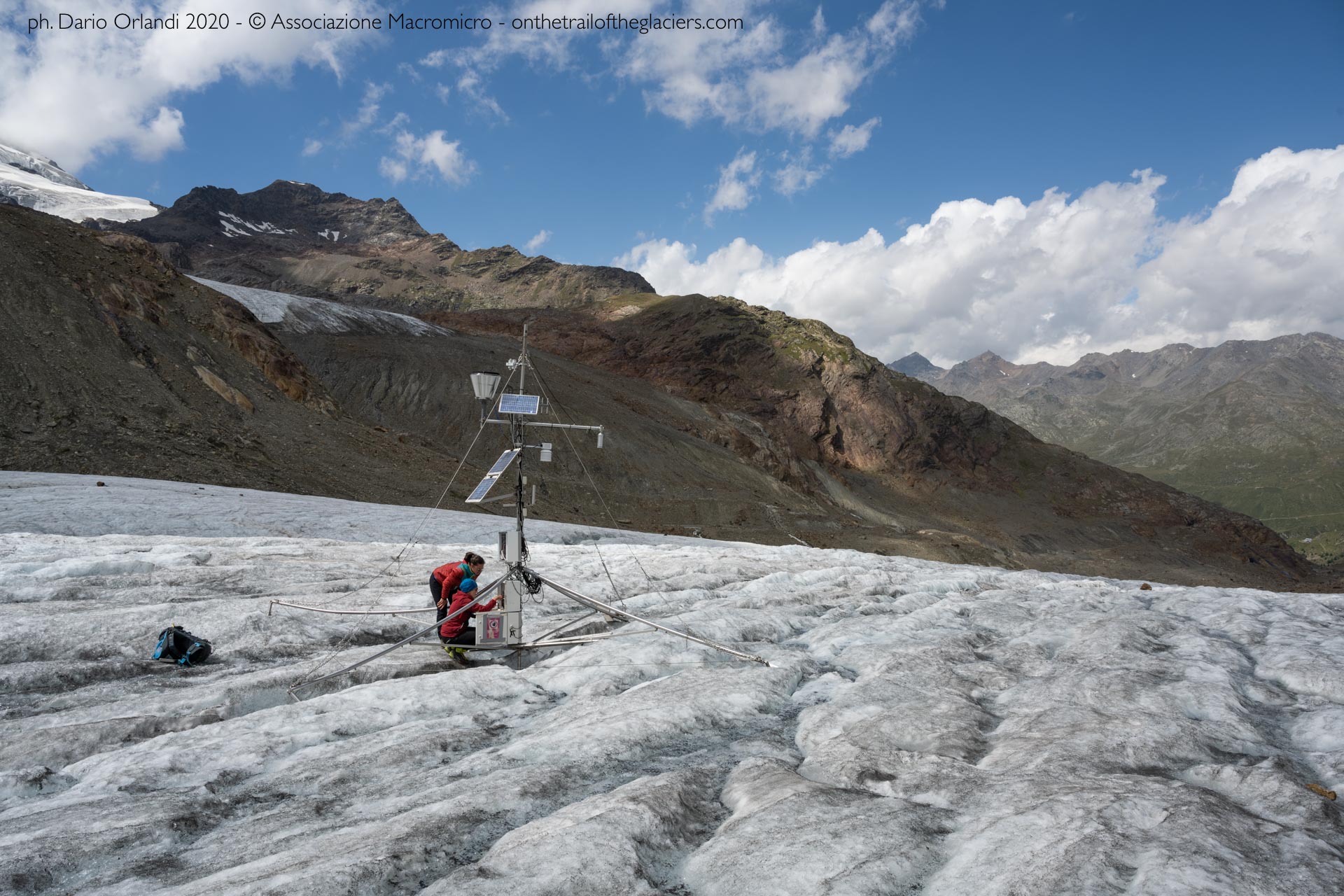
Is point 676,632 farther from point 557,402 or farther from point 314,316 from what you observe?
point 314,316

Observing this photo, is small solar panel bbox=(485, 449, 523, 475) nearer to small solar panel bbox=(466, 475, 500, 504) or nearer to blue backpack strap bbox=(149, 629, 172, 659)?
small solar panel bbox=(466, 475, 500, 504)

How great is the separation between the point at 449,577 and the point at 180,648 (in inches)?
143

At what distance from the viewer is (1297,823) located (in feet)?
17.9

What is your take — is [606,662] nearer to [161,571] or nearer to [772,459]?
[161,571]

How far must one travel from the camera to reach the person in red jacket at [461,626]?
1084 centimetres

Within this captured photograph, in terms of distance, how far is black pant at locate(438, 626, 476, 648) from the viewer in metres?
10.9

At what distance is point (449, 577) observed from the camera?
37.3ft

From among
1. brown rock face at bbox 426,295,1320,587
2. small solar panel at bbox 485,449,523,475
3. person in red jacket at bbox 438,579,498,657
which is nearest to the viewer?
person in red jacket at bbox 438,579,498,657

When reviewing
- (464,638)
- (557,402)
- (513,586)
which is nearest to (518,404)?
(513,586)

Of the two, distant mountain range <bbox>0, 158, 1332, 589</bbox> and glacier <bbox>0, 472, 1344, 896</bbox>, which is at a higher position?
distant mountain range <bbox>0, 158, 1332, 589</bbox>

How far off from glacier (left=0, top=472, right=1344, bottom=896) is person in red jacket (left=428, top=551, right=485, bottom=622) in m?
0.78

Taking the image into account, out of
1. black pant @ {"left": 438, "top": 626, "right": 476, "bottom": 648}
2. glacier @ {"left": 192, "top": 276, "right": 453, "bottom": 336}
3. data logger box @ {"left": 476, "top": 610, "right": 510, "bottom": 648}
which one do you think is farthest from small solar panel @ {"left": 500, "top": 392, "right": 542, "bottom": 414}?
glacier @ {"left": 192, "top": 276, "right": 453, "bottom": 336}

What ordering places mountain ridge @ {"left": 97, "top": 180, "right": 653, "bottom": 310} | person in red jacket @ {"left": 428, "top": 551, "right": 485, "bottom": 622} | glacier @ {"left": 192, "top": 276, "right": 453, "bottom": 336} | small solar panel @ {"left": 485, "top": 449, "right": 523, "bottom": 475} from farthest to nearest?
1. mountain ridge @ {"left": 97, "top": 180, "right": 653, "bottom": 310}
2. glacier @ {"left": 192, "top": 276, "right": 453, "bottom": 336}
3. person in red jacket @ {"left": 428, "top": 551, "right": 485, "bottom": 622}
4. small solar panel @ {"left": 485, "top": 449, "right": 523, "bottom": 475}

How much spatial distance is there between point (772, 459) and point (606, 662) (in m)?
81.0
